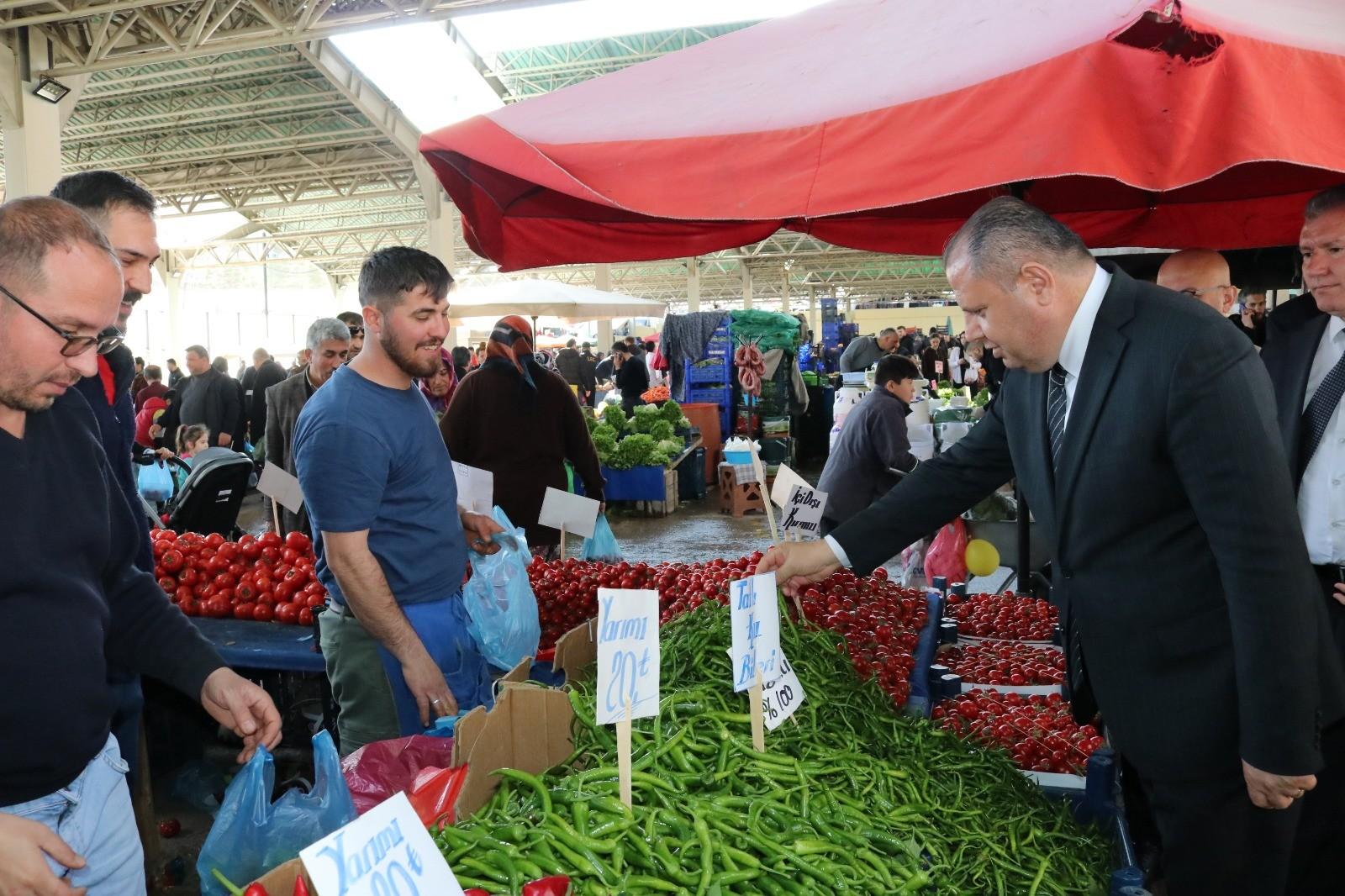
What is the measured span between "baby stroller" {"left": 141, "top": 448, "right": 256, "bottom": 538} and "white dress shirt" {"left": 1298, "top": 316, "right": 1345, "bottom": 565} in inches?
223

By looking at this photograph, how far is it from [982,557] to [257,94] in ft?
50.5

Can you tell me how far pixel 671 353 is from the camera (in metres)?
14.5

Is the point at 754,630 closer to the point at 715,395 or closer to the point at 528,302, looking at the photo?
the point at 528,302

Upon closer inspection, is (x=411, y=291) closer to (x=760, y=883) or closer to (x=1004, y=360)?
(x=1004, y=360)

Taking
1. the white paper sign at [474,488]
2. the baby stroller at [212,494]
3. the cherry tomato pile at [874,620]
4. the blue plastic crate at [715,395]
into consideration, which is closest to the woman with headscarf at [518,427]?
the white paper sign at [474,488]

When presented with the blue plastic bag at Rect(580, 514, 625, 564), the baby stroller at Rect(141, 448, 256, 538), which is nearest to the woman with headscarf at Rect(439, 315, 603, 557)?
the blue plastic bag at Rect(580, 514, 625, 564)

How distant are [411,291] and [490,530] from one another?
1.03 metres

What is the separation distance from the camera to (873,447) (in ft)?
20.8

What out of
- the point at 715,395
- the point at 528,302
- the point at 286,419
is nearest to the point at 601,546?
the point at 286,419

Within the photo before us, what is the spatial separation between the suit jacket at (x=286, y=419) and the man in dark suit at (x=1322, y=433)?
5.21m

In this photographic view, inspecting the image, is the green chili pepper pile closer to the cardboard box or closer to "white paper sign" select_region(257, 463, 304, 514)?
the cardboard box

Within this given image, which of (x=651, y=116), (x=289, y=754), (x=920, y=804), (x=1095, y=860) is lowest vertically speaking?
(x=289, y=754)

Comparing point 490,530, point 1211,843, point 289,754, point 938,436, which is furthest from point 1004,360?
point 938,436

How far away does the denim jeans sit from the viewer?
1770 millimetres
